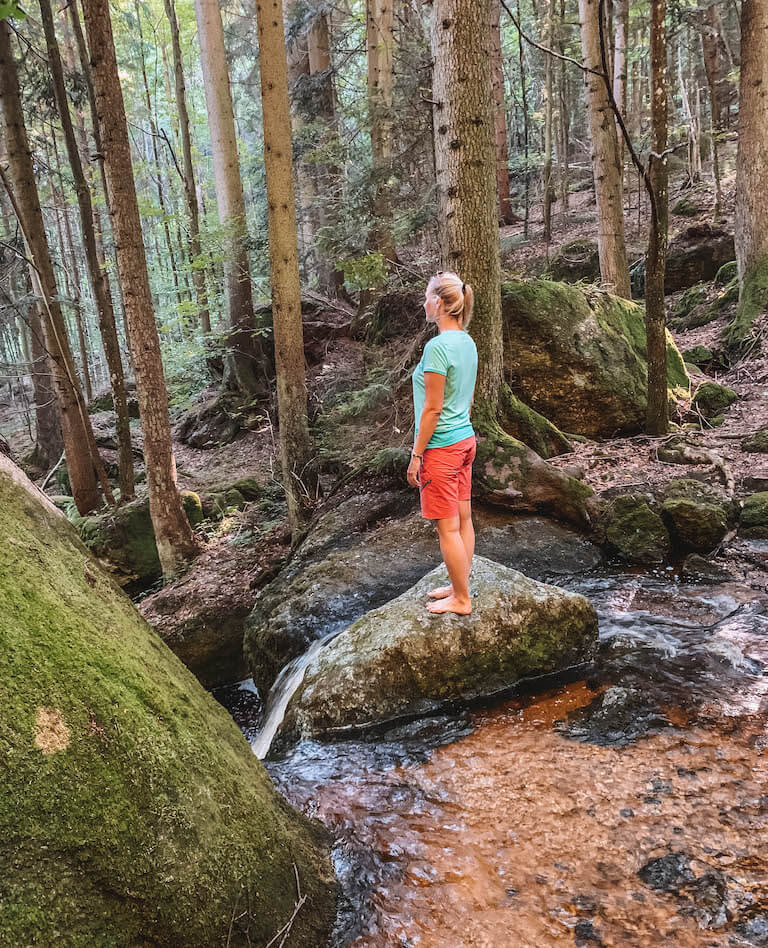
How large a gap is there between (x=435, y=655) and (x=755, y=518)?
3.91 metres

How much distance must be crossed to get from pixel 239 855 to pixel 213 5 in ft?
52.4

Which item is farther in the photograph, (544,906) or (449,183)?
(449,183)

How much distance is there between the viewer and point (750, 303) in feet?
34.7

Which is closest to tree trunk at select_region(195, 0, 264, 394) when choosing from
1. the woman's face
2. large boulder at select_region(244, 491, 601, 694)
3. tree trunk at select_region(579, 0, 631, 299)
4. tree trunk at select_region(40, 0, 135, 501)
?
tree trunk at select_region(40, 0, 135, 501)

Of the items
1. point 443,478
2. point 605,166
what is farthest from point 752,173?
point 443,478

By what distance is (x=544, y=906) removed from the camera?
2.40 meters

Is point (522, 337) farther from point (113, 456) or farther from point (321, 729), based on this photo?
point (113, 456)

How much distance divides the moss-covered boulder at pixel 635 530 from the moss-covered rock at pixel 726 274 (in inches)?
351

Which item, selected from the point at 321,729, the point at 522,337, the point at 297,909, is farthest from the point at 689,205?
the point at 297,909

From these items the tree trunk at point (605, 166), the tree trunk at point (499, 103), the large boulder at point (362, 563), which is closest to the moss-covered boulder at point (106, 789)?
the large boulder at point (362, 563)

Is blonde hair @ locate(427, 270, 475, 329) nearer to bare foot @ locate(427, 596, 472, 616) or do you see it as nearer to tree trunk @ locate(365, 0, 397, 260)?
bare foot @ locate(427, 596, 472, 616)

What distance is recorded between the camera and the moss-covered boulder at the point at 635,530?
20.1ft

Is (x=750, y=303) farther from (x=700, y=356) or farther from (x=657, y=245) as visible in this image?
(x=657, y=245)

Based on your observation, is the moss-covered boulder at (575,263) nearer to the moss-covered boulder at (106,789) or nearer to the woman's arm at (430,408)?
the woman's arm at (430,408)
